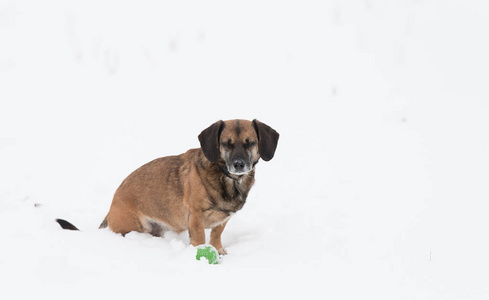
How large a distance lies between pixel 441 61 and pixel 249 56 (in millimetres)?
3609

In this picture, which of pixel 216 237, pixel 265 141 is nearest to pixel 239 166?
pixel 265 141

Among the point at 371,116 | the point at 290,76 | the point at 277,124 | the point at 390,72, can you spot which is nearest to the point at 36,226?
the point at 277,124

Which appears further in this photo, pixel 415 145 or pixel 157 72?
pixel 157 72

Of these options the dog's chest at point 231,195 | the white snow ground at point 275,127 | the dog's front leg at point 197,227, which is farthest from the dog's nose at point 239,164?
the white snow ground at point 275,127

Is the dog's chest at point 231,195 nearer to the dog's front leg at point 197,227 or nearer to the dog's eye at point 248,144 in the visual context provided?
the dog's front leg at point 197,227

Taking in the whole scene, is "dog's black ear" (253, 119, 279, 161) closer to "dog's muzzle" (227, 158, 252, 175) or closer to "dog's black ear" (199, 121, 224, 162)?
"dog's muzzle" (227, 158, 252, 175)

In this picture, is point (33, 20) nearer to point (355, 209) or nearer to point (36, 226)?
point (36, 226)

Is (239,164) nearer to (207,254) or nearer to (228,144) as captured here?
(228,144)

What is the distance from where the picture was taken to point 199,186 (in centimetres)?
449

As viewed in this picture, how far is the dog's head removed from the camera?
428 cm

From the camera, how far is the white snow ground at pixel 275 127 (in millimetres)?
3762

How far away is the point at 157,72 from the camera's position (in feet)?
31.6

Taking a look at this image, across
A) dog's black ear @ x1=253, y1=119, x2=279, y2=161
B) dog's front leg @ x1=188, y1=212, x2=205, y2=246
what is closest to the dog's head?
dog's black ear @ x1=253, y1=119, x2=279, y2=161

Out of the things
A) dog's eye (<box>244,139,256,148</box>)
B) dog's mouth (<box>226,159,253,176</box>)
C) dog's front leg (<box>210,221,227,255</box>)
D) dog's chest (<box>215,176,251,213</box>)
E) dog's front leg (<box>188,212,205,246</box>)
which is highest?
dog's eye (<box>244,139,256,148</box>)
